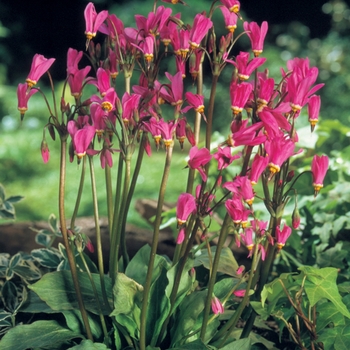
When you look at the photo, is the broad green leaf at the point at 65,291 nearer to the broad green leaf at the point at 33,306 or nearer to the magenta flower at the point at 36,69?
the broad green leaf at the point at 33,306

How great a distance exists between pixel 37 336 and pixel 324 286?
83 cm

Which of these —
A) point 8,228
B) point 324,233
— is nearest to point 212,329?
point 324,233

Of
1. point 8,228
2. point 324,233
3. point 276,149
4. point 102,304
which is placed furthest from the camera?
point 8,228

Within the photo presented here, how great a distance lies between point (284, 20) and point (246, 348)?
335 inches

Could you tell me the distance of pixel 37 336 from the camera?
72.1 inches

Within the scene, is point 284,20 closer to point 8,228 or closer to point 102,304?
point 8,228

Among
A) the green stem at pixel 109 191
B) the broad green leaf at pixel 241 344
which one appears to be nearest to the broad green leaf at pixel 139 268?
the green stem at pixel 109 191

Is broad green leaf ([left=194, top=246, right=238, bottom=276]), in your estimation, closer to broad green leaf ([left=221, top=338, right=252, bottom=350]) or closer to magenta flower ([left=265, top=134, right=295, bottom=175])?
broad green leaf ([left=221, top=338, right=252, bottom=350])

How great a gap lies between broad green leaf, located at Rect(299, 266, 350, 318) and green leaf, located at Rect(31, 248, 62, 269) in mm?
962

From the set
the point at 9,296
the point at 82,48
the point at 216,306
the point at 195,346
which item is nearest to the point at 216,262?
the point at 216,306

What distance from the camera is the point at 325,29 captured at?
989 centimetres

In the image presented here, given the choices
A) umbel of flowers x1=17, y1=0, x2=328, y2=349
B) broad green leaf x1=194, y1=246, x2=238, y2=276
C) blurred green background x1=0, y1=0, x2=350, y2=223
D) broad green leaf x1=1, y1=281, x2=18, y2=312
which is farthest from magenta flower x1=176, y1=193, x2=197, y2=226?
blurred green background x1=0, y1=0, x2=350, y2=223

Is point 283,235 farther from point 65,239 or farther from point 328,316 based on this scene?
point 65,239

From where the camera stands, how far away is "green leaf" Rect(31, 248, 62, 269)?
2.31m
